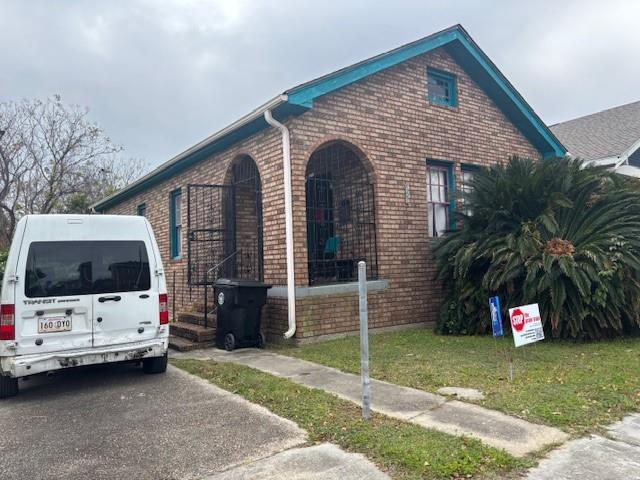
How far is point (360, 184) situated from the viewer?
964cm

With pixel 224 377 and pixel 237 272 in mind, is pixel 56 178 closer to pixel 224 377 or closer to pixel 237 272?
pixel 237 272

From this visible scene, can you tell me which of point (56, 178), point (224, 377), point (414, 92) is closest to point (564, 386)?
point (224, 377)

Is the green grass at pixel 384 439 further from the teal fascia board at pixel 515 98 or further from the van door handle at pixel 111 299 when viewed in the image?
the teal fascia board at pixel 515 98

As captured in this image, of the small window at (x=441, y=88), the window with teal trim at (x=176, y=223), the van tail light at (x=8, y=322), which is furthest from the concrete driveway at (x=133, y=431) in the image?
the small window at (x=441, y=88)

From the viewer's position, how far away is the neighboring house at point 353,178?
27.4 feet

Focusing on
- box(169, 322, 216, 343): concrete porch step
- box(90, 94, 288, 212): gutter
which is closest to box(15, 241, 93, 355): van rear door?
box(169, 322, 216, 343): concrete porch step

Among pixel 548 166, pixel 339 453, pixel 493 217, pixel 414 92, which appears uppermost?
pixel 414 92

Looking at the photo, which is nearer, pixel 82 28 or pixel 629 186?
pixel 629 186

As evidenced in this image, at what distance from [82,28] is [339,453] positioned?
559 inches

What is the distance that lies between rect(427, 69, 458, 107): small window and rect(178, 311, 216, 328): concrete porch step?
262 inches

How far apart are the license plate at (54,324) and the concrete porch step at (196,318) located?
3.68 m

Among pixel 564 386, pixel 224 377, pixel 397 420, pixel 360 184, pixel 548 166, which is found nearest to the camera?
pixel 397 420

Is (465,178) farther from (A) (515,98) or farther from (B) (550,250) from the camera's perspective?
(B) (550,250)

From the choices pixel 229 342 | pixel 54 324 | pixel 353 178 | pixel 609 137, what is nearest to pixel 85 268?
pixel 54 324
